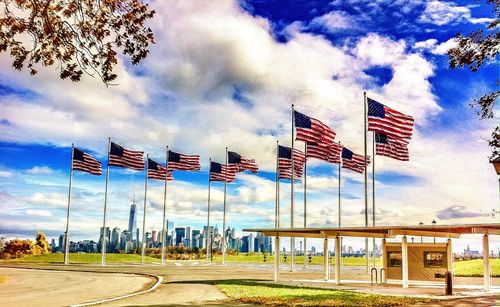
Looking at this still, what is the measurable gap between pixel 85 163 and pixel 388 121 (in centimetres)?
2869

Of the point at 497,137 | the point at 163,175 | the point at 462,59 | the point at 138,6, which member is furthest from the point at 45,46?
the point at 163,175

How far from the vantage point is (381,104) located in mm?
34031

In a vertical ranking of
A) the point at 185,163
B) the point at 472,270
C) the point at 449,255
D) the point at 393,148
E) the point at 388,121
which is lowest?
the point at 472,270

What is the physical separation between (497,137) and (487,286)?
14371 millimetres

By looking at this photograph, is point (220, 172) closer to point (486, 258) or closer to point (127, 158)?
point (127, 158)

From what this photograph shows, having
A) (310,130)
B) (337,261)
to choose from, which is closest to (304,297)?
(337,261)

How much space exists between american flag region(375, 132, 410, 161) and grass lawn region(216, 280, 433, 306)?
12671mm

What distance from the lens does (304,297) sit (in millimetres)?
21375

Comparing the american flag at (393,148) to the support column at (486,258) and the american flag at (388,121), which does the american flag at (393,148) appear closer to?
the american flag at (388,121)

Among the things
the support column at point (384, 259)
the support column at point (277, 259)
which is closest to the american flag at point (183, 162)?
the support column at point (277, 259)

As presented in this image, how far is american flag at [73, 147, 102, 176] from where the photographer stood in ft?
160

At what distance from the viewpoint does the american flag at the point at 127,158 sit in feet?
159

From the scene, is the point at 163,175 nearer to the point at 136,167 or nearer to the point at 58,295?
the point at 136,167

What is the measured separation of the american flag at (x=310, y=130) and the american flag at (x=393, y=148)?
4853 millimetres
